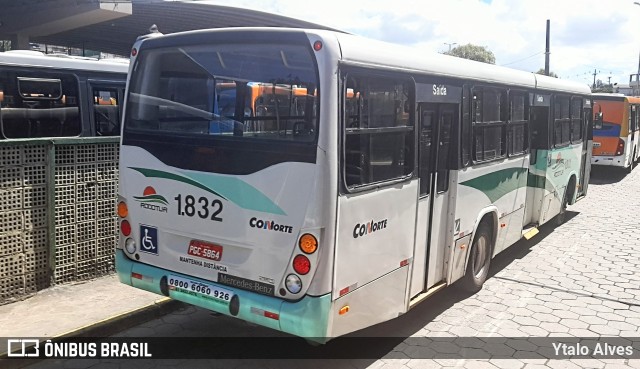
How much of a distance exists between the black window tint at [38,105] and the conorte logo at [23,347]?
4.50 meters

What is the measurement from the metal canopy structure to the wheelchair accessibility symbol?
2091 cm

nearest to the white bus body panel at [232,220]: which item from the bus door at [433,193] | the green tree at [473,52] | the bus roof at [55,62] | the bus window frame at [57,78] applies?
the bus door at [433,193]

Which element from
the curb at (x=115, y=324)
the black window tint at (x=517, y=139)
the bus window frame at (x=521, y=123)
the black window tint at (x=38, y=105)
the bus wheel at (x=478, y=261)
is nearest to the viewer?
the curb at (x=115, y=324)

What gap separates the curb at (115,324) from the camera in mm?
4312

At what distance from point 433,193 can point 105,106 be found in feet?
21.7

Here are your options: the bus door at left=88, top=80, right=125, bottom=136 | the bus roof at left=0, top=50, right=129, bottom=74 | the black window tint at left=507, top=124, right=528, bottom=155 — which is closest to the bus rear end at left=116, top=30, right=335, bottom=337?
the black window tint at left=507, top=124, right=528, bottom=155

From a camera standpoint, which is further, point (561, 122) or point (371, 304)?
point (561, 122)

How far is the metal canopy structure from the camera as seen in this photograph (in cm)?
2381

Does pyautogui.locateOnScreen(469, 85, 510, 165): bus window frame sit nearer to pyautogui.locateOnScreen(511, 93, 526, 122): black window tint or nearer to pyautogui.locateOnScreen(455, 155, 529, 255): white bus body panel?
pyautogui.locateOnScreen(455, 155, 529, 255): white bus body panel

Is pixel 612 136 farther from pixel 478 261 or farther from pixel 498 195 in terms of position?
pixel 478 261

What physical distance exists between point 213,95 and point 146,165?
886mm

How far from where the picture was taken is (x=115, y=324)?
504 centimetres

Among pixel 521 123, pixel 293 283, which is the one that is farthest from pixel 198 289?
pixel 521 123

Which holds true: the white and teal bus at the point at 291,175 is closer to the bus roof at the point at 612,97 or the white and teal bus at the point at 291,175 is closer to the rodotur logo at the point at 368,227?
the rodotur logo at the point at 368,227
